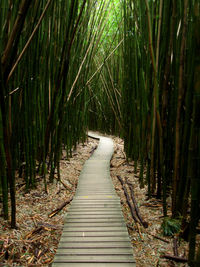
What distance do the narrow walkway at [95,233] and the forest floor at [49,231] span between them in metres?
0.08

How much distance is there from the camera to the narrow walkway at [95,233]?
0.95m

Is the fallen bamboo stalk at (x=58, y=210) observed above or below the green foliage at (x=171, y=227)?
below

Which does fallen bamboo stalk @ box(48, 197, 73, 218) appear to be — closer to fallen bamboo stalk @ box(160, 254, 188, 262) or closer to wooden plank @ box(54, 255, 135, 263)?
wooden plank @ box(54, 255, 135, 263)

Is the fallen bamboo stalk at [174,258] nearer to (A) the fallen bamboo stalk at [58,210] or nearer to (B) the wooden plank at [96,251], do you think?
(B) the wooden plank at [96,251]

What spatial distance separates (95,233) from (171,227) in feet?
1.14

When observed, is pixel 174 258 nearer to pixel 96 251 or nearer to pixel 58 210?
pixel 96 251

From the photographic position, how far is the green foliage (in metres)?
1.14

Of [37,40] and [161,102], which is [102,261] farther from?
[37,40]

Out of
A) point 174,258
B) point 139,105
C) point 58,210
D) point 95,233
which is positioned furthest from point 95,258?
point 139,105

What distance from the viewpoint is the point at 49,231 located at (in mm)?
1221

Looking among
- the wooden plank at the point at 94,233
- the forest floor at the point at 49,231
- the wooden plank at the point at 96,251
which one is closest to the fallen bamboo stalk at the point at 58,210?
the forest floor at the point at 49,231

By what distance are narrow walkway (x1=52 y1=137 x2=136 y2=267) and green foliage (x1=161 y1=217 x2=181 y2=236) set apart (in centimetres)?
19

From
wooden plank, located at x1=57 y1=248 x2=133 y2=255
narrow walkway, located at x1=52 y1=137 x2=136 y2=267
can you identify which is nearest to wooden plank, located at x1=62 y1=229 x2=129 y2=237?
narrow walkway, located at x1=52 y1=137 x2=136 y2=267

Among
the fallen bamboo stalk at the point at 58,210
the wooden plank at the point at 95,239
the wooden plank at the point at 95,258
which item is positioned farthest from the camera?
the fallen bamboo stalk at the point at 58,210
